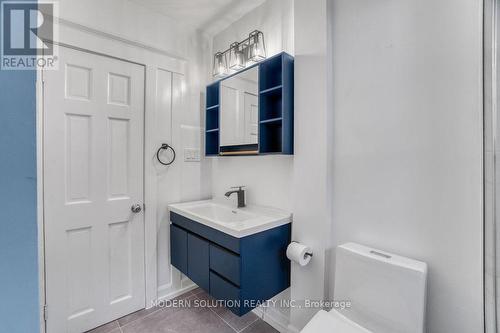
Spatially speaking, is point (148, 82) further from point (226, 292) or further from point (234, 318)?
point (234, 318)

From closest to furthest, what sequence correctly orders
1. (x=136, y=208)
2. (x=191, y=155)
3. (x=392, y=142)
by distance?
1. (x=392, y=142)
2. (x=136, y=208)
3. (x=191, y=155)

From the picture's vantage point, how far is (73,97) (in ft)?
5.63

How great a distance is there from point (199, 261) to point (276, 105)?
4.40ft

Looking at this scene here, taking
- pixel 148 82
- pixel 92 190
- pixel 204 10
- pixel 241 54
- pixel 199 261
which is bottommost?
pixel 199 261

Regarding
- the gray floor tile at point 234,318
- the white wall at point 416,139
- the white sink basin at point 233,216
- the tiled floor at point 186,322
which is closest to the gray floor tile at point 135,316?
the tiled floor at point 186,322

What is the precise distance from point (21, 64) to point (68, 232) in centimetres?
163

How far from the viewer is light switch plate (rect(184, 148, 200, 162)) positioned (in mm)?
2324

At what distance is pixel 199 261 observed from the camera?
179 cm

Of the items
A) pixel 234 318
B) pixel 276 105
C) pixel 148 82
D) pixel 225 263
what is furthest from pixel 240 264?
pixel 148 82

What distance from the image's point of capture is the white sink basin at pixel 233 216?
59.1 inches

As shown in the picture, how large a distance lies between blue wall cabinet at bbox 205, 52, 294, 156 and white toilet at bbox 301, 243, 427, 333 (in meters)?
0.80

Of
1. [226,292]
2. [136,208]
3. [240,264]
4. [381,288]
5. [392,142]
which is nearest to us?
[381,288]

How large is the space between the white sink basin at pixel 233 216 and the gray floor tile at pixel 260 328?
828 millimetres

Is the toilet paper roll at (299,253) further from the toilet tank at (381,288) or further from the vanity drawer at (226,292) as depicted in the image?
the vanity drawer at (226,292)
